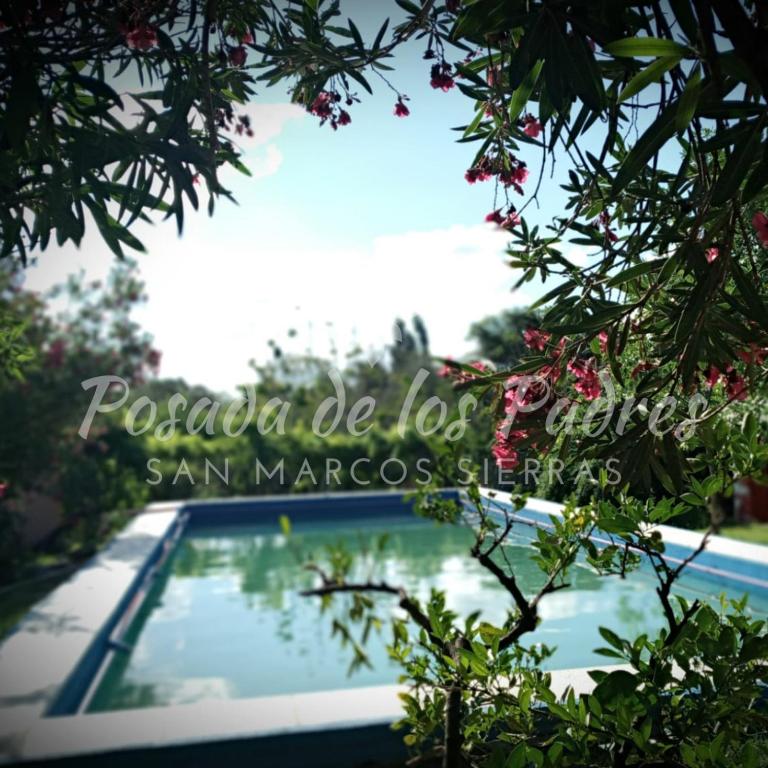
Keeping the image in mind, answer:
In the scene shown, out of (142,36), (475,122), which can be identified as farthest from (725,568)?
(142,36)

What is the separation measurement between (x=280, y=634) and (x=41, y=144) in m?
4.04

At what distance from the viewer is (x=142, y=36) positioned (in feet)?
5.92

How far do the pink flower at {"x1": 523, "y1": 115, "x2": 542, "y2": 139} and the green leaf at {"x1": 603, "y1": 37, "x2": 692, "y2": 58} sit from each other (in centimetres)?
92

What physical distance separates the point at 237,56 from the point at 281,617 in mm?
Answer: 4375

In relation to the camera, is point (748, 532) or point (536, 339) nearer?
point (536, 339)

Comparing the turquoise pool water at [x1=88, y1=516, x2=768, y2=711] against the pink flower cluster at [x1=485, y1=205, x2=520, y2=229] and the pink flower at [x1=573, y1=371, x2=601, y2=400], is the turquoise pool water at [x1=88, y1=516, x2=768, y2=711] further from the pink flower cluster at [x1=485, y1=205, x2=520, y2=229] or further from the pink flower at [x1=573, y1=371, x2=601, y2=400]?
the pink flower cluster at [x1=485, y1=205, x2=520, y2=229]

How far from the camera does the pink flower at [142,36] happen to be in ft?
5.91

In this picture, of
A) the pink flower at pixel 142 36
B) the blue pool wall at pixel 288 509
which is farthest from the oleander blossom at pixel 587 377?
the blue pool wall at pixel 288 509

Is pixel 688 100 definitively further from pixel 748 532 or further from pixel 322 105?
pixel 748 532

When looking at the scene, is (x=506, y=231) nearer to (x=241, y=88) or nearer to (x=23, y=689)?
(x=241, y=88)

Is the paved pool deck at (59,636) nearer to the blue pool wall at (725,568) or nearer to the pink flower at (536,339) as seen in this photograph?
the pink flower at (536,339)

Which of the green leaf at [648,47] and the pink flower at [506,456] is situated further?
the pink flower at [506,456]

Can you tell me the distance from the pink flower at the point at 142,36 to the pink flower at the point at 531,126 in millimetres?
945

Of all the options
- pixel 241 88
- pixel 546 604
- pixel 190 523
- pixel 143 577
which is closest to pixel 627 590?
pixel 546 604
